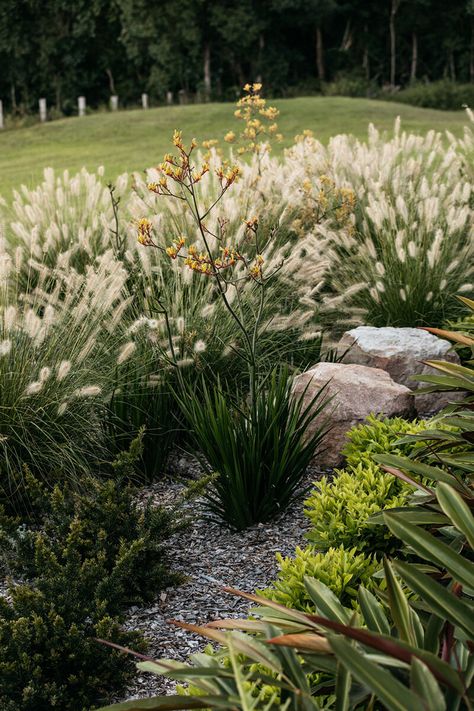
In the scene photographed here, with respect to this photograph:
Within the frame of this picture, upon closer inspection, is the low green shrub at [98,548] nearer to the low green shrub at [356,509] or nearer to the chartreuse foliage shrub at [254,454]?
the chartreuse foliage shrub at [254,454]

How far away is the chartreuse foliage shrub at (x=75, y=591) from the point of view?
2697 millimetres

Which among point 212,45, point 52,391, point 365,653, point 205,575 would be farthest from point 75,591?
point 212,45

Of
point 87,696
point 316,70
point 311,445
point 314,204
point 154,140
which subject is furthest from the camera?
point 316,70

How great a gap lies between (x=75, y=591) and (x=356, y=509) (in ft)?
3.36

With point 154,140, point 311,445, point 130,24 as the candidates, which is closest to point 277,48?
point 130,24

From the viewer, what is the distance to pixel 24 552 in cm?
333

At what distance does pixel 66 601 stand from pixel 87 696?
0.33 m

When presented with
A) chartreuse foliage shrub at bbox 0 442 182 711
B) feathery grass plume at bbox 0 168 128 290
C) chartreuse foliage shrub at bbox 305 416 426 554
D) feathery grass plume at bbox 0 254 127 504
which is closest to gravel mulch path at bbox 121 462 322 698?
chartreuse foliage shrub at bbox 0 442 182 711

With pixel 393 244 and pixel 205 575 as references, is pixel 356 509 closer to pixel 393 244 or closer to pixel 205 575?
pixel 205 575

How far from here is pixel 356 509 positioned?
3.05 m

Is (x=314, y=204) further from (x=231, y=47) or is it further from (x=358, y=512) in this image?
(x=231, y=47)

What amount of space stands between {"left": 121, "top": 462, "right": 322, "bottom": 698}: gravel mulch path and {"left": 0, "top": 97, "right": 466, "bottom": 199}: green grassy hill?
14347mm

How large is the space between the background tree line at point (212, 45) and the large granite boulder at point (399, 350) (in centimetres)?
3317

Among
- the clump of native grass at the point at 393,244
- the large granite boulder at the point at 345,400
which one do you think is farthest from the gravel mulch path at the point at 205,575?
the clump of native grass at the point at 393,244
